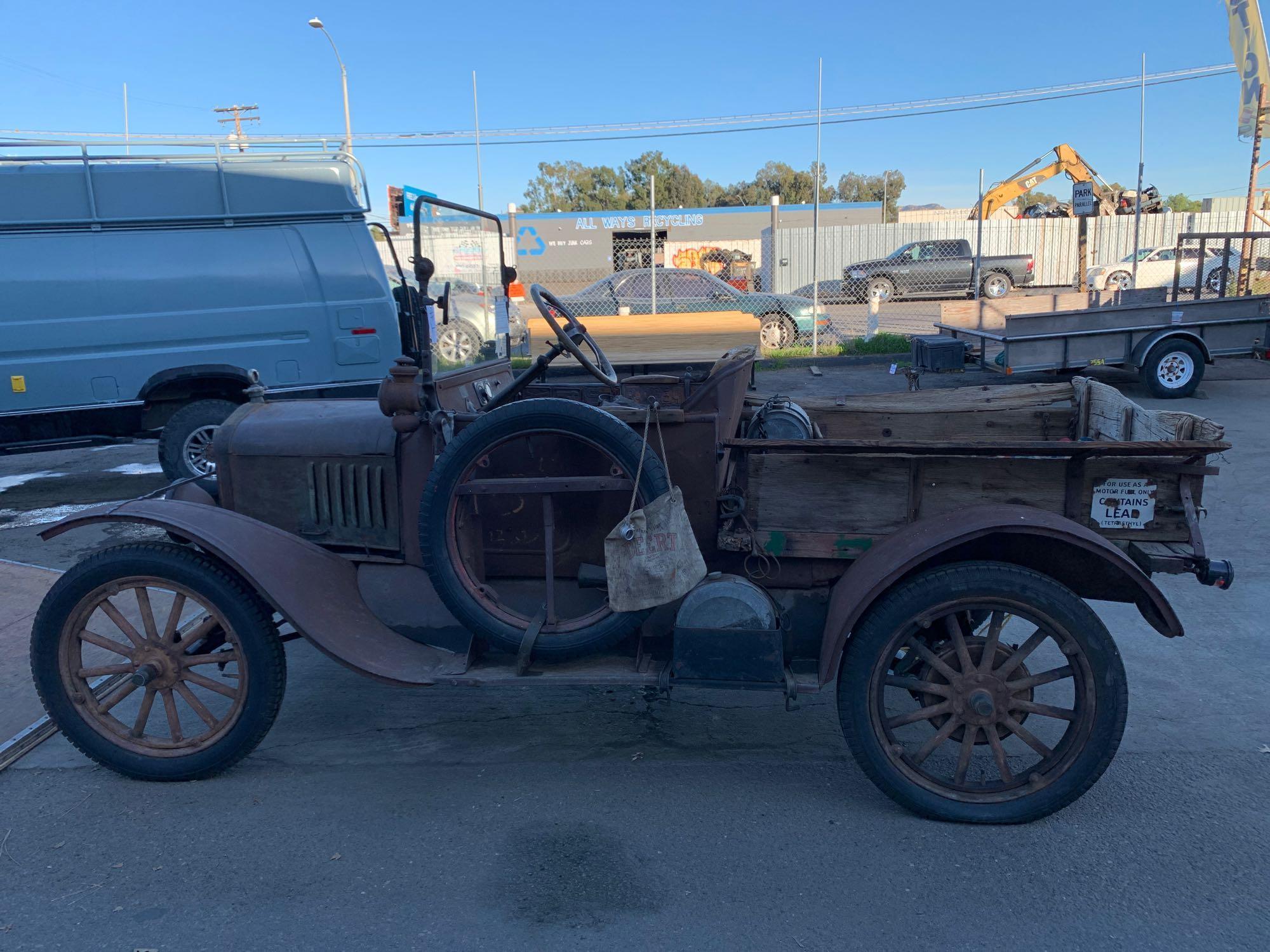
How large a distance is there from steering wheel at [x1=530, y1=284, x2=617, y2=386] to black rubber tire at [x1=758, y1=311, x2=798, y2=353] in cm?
1163

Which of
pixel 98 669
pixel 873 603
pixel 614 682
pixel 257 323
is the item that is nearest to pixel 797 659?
pixel 873 603

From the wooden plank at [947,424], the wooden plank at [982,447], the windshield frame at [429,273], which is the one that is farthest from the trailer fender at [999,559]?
the windshield frame at [429,273]

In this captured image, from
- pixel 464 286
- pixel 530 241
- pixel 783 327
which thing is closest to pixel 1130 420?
pixel 464 286

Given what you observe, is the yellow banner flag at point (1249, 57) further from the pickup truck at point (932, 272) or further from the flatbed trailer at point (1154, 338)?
the pickup truck at point (932, 272)

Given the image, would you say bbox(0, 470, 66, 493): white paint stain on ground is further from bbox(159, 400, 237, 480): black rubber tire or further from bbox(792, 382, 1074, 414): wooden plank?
bbox(792, 382, 1074, 414): wooden plank

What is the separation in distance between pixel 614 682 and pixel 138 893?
1.50m

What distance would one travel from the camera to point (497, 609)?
3.07 meters

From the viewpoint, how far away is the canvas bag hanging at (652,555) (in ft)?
9.07

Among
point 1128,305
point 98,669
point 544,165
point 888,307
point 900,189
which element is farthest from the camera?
point 900,189

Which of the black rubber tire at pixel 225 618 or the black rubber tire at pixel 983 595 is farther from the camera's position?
the black rubber tire at pixel 225 618

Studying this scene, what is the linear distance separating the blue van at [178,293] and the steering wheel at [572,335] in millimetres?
4517

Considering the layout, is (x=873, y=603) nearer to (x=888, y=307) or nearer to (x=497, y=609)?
(x=497, y=609)

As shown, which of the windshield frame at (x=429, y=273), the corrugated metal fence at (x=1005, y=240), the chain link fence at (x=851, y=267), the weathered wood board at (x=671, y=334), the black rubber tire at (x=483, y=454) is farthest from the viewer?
the corrugated metal fence at (x=1005, y=240)

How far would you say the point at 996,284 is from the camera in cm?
2319
